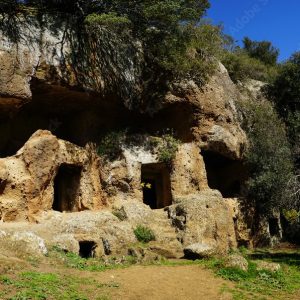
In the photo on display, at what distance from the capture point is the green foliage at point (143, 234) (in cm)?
1577

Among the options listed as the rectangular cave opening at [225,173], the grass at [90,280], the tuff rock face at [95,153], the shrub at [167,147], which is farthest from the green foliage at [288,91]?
the grass at [90,280]

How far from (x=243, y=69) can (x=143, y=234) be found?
15.3m

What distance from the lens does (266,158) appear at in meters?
21.7

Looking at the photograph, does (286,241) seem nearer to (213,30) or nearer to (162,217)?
(162,217)

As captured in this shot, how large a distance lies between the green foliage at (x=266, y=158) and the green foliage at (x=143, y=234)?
739 centimetres

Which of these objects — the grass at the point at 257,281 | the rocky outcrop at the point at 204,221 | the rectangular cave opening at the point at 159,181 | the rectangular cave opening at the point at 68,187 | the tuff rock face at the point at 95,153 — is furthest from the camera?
the rectangular cave opening at the point at 159,181

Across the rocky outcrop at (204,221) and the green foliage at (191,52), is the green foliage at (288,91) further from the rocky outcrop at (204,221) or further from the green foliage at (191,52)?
the rocky outcrop at (204,221)

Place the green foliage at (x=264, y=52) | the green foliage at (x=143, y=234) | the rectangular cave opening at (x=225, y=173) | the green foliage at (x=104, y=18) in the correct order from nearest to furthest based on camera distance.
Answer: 1. the green foliage at (x=143, y=234)
2. the green foliage at (x=104, y=18)
3. the rectangular cave opening at (x=225, y=173)
4. the green foliage at (x=264, y=52)

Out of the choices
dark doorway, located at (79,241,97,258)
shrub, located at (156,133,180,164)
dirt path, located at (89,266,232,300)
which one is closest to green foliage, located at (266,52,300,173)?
shrub, located at (156,133,180,164)

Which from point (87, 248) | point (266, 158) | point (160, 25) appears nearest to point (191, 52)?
point (160, 25)

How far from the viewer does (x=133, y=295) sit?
9469 mm

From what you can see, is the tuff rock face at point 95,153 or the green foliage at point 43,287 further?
the tuff rock face at point 95,153

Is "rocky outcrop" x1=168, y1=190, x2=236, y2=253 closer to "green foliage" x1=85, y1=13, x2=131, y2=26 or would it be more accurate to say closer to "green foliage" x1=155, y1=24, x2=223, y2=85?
"green foliage" x1=155, y1=24, x2=223, y2=85

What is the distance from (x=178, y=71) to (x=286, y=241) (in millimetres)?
11315
